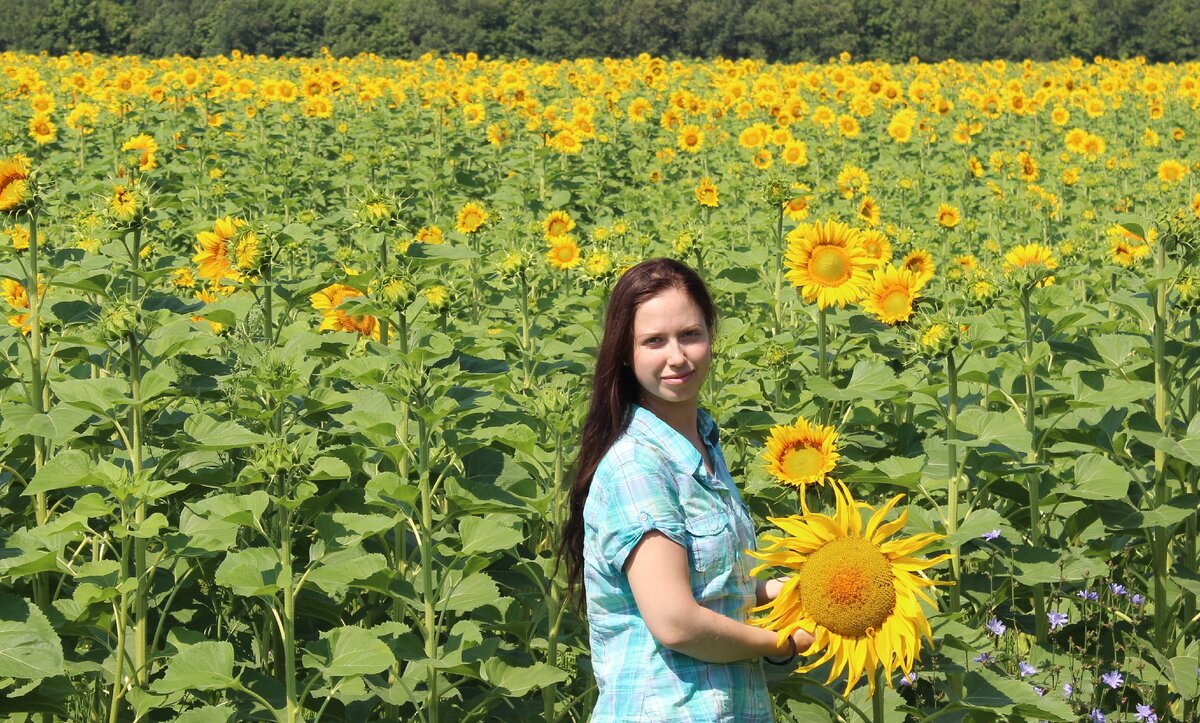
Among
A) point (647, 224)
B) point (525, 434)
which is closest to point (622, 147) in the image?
point (647, 224)

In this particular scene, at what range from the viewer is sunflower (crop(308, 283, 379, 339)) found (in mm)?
3756

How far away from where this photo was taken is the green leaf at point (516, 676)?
108 inches

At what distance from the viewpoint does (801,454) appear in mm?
2934

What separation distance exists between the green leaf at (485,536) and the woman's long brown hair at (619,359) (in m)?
0.37

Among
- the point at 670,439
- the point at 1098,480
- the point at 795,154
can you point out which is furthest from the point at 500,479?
the point at 795,154

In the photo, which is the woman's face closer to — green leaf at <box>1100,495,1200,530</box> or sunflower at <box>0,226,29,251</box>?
green leaf at <box>1100,495,1200,530</box>

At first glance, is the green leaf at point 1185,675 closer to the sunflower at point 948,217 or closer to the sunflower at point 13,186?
the sunflower at point 13,186

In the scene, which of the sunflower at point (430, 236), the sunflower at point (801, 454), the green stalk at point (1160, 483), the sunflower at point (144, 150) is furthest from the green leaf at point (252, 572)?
the sunflower at point (144, 150)

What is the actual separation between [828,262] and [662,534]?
5.82ft

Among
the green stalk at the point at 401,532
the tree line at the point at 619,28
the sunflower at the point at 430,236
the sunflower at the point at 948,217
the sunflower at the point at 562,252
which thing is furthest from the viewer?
the tree line at the point at 619,28

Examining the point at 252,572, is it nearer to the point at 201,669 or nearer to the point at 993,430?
the point at 201,669

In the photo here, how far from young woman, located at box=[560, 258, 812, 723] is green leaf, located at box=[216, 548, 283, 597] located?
654mm

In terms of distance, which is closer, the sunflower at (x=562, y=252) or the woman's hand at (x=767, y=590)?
the woman's hand at (x=767, y=590)

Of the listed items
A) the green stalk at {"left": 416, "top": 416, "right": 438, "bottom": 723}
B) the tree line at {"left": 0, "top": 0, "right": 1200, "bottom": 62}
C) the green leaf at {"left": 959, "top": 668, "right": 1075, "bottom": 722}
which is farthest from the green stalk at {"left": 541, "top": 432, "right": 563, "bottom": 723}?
the tree line at {"left": 0, "top": 0, "right": 1200, "bottom": 62}
